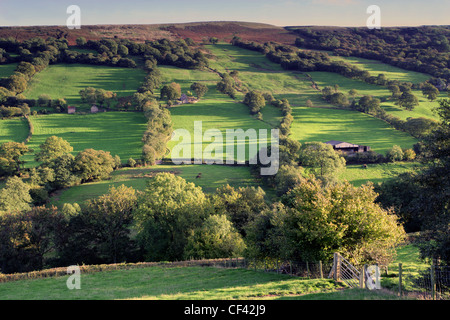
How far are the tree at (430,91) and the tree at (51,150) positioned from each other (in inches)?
4849

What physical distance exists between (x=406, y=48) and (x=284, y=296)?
656ft

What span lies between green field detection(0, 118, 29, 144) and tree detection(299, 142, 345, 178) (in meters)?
76.2

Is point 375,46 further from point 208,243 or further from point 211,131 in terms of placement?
point 208,243

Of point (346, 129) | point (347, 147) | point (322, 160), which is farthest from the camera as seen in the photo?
point (346, 129)

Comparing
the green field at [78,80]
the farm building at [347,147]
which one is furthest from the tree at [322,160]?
the green field at [78,80]

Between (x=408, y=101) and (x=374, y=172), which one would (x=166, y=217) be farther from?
(x=408, y=101)

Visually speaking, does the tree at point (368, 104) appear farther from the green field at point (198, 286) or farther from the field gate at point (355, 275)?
the field gate at point (355, 275)

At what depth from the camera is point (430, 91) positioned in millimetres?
121312

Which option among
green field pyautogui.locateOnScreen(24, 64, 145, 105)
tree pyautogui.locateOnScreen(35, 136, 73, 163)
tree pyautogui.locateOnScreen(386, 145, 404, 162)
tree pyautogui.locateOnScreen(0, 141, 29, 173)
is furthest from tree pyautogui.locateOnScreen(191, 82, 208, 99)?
tree pyautogui.locateOnScreen(386, 145, 404, 162)

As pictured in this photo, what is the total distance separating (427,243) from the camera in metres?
23.3

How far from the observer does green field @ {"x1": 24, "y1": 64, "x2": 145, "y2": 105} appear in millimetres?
122750

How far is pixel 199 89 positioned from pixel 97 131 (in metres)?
43.5

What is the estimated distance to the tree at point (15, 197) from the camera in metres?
56.6

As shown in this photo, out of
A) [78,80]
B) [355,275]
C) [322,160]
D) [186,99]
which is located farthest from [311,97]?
[355,275]
